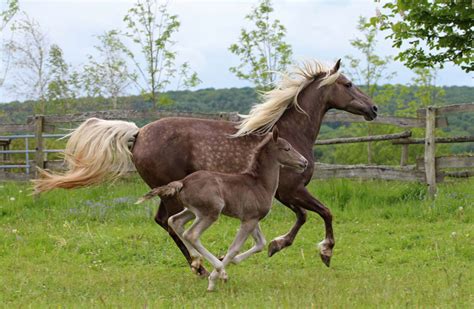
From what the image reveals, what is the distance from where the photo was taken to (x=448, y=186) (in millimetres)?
13789

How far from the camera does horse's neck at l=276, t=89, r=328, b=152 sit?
8.46 m

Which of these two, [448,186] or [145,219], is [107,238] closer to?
[145,219]

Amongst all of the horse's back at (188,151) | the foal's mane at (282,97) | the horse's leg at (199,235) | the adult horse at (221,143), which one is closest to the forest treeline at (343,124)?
the foal's mane at (282,97)

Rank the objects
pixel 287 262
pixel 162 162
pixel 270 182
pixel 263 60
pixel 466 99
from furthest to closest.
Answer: pixel 466 99 < pixel 263 60 < pixel 287 262 < pixel 162 162 < pixel 270 182

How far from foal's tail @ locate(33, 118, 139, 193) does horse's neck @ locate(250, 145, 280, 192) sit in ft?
5.94

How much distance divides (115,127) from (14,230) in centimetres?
390

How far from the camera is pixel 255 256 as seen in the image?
9.67 metres

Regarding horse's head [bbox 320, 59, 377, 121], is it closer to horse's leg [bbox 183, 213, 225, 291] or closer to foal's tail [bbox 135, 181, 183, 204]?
horse's leg [bbox 183, 213, 225, 291]

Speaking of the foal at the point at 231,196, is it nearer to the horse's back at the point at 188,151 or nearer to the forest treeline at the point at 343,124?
the horse's back at the point at 188,151

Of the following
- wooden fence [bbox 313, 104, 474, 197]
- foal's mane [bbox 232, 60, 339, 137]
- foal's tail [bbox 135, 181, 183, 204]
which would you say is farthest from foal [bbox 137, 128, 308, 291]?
wooden fence [bbox 313, 104, 474, 197]

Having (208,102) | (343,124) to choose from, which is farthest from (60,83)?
(208,102)

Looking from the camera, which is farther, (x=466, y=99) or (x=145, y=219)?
(x=466, y=99)

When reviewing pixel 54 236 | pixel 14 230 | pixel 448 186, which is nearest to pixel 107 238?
pixel 54 236

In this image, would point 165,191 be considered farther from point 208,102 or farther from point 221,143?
point 208,102
